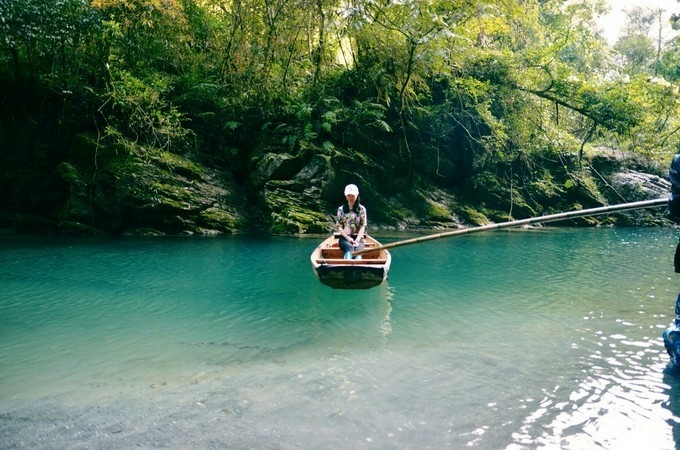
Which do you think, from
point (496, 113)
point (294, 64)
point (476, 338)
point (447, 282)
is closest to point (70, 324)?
point (476, 338)

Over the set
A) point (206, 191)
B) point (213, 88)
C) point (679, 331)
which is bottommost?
point (679, 331)

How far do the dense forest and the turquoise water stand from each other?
619cm

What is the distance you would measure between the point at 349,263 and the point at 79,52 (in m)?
13.6

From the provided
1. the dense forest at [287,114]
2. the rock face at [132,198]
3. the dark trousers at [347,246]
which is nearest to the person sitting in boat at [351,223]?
the dark trousers at [347,246]

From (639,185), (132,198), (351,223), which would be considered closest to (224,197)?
(132,198)

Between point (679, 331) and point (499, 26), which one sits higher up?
point (499, 26)

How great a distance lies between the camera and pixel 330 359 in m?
4.65

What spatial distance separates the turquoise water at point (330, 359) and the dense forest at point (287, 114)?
619 centimetres

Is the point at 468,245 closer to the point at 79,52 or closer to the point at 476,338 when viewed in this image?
the point at 476,338

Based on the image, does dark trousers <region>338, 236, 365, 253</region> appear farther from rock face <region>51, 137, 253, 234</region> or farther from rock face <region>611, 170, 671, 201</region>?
rock face <region>611, 170, 671, 201</region>

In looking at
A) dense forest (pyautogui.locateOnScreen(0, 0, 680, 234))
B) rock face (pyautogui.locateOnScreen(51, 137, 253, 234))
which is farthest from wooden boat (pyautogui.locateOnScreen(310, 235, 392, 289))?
rock face (pyautogui.locateOnScreen(51, 137, 253, 234))

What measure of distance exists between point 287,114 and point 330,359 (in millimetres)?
14016

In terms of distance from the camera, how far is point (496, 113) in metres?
19.9

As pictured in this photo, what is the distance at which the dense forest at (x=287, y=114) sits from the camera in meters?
14.6
